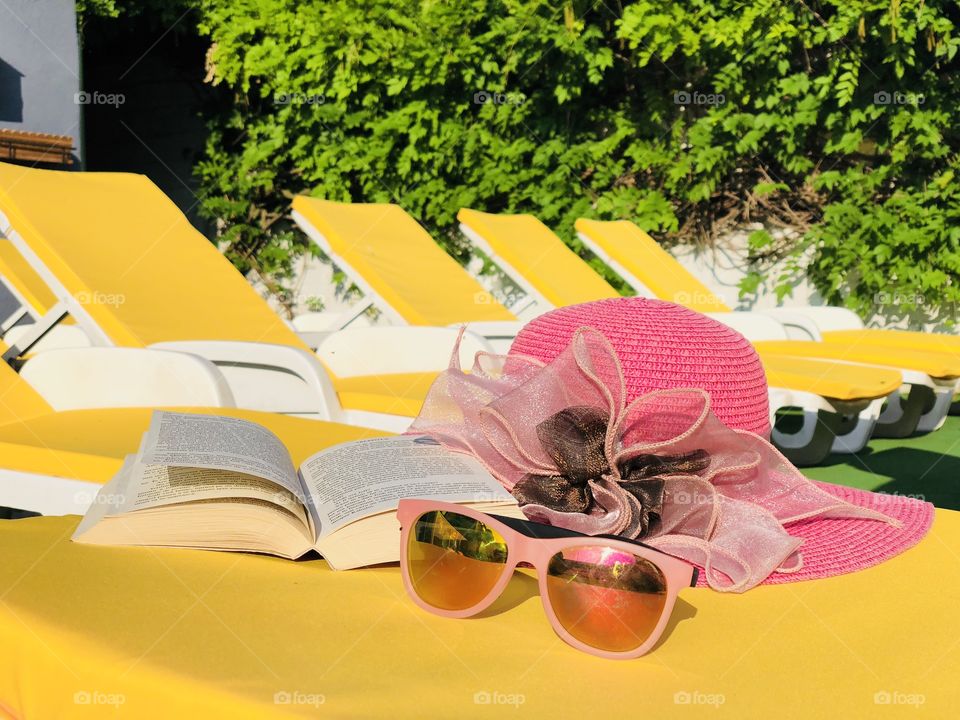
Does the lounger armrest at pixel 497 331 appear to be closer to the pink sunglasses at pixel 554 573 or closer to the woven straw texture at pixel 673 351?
the woven straw texture at pixel 673 351

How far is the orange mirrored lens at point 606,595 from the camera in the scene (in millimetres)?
896

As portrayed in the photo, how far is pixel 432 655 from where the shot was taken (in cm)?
88

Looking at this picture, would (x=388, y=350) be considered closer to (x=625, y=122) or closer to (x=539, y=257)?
(x=539, y=257)

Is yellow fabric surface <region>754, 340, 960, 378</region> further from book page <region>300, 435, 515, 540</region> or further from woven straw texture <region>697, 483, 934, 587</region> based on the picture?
book page <region>300, 435, 515, 540</region>

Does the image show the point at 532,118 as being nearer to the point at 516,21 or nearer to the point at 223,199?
the point at 516,21

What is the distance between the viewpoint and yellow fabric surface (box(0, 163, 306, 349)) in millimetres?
3014

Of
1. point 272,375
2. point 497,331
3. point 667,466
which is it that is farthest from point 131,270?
point 667,466

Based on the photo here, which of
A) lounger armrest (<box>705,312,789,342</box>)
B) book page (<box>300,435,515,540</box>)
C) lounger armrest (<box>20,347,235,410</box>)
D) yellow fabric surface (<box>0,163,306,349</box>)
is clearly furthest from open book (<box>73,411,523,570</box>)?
lounger armrest (<box>705,312,789,342</box>)

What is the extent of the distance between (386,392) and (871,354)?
2510 millimetres

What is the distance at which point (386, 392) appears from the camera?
9.30ft

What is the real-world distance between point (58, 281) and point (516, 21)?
476cm

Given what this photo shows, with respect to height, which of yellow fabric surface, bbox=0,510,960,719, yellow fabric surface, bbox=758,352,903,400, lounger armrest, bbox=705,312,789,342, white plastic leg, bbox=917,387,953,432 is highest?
yellow fabric surface, bbox=0,510,960,719

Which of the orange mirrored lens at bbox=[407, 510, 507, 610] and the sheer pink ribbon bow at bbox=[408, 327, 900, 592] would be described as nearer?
the orange mirrored lens at bbox=[407, 510, 507, 610]

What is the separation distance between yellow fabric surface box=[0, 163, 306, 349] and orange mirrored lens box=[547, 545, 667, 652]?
2.20m
